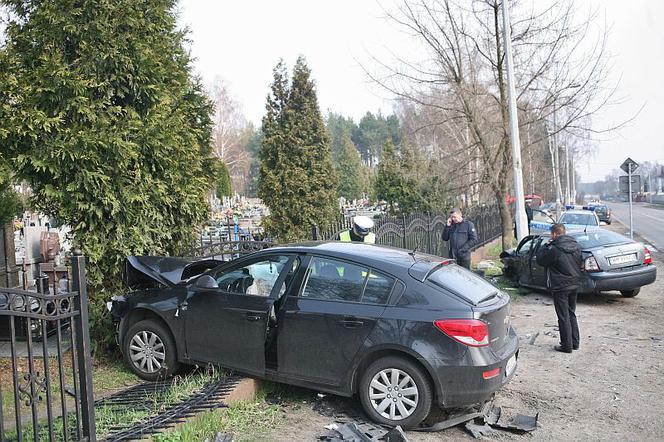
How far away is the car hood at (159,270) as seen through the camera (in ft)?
20.5

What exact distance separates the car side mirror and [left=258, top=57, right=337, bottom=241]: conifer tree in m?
13.4

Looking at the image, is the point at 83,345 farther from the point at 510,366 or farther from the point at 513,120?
the point at 513,120

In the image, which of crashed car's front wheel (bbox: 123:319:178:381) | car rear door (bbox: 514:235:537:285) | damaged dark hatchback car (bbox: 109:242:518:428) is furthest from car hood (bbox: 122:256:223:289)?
car rear door (bbox: 514:235:537:285)

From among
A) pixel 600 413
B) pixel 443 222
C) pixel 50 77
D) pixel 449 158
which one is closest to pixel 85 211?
pixel 50 77

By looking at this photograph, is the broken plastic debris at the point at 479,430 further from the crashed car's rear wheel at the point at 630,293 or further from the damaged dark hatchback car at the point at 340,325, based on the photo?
the crashed car's rear wheel at the point at 630,293

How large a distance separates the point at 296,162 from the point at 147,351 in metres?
15.2

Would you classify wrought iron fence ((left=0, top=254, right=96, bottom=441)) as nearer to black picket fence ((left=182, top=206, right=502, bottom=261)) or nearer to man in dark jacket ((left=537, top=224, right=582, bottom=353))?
black picket fence ((left=182, top=206, right=502, bottom=261))

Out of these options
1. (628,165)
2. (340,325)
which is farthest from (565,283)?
(628,165)

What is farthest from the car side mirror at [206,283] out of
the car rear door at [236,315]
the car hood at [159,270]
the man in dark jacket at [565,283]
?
the man in dark jacket at [565,283]

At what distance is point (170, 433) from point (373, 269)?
222 centimetres

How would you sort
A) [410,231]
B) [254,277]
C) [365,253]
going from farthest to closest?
[410,231], [254,277], [365,253]

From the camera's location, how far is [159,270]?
6.34 metres

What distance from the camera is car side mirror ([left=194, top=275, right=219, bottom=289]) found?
5.62 metres

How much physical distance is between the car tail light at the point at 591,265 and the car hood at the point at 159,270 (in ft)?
22.7
